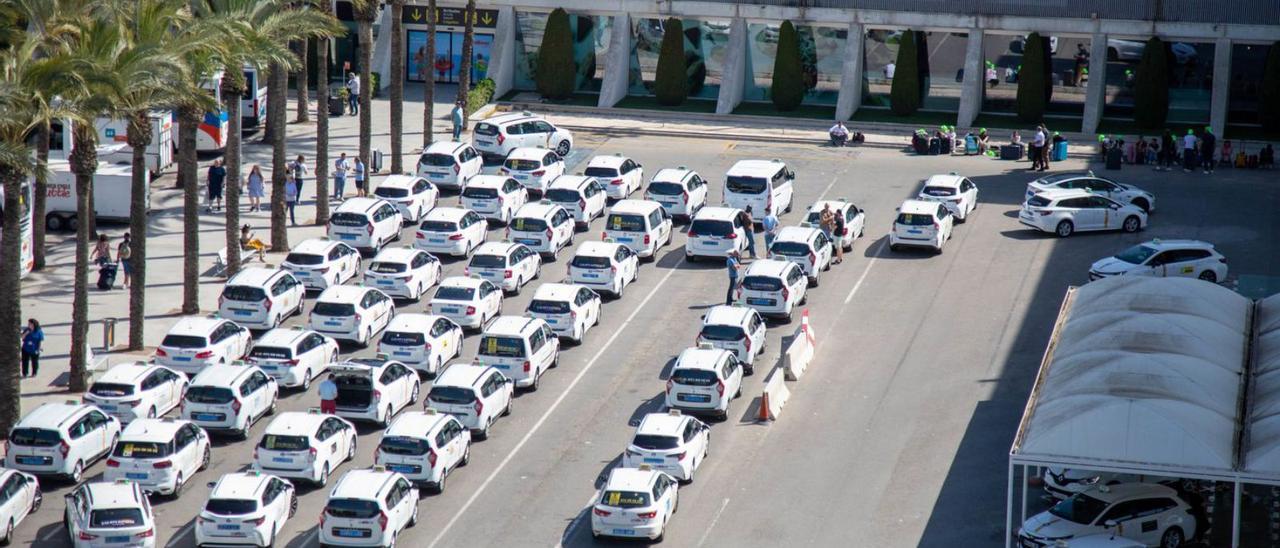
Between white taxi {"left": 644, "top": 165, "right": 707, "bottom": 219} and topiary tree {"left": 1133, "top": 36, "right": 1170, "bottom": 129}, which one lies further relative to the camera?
topiary tree {"left": 1133, "top": 36, "right": 1170, "bottom": 129}

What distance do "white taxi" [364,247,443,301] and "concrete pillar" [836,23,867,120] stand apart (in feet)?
101

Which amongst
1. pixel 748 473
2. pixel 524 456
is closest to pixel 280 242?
pixel 524 456

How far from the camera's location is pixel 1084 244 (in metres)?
63.6

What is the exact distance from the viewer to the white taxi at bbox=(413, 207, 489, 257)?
60.5 m

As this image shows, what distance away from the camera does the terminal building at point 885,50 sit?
82.0 m

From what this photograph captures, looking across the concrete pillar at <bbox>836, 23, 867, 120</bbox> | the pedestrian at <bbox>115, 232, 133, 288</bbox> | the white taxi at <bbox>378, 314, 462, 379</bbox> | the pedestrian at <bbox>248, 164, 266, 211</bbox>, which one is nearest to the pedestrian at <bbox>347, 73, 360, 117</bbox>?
the pedestrian at <bbox>248, 164, 266, 211</bbox>

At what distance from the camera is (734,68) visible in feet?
281

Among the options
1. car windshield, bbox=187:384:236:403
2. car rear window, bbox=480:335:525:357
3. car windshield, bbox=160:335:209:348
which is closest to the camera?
car windshield, bbox=187:384:236:403

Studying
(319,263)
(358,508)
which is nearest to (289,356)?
(319,263)

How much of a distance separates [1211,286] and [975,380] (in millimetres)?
6552

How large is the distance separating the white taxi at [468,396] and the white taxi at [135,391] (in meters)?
6.33

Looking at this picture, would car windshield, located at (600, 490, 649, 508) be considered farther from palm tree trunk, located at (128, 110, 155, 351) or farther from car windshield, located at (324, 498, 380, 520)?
palm tree trunk, located at (128, 110, 155, 351)

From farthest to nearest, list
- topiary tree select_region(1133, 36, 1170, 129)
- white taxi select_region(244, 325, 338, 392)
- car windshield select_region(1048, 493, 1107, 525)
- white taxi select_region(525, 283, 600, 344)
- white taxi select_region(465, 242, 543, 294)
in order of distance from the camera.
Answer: topiary tree select_region(1133, 36, 1170, 129), white taxi select_region(465, 242, 543, 294), white taxi select_region(525, 283, 600, 344), white taxi select_region(244, 325, 338, 392), car windshield select_region(1048, 493, 1107, 525)

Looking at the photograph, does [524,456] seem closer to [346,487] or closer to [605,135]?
[346,487]
